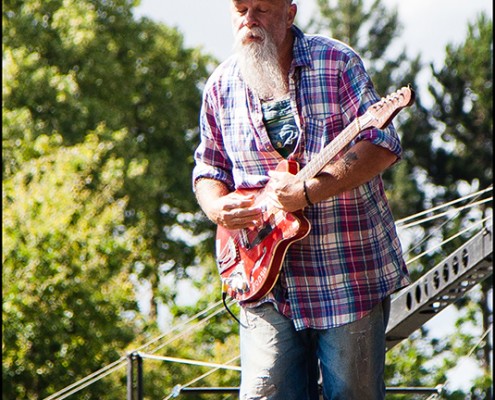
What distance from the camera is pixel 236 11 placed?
339cm

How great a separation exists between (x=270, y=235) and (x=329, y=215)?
19 centimetres

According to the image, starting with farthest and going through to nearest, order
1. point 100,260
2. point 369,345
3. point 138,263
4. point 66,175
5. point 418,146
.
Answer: point 418,146 → point 138,263 → point 66,175 → point 100,260 → point 369,345

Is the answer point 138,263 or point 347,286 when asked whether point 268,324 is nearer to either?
point 347,286

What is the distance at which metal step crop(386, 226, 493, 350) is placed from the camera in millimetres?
6535

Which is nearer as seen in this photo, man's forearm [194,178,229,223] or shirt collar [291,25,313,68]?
shirt collar [291,25,313,68]

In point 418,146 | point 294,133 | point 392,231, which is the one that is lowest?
point 392,231

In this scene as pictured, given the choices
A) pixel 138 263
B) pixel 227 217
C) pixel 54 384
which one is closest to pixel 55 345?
pixel 54 384

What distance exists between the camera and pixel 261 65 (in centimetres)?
334

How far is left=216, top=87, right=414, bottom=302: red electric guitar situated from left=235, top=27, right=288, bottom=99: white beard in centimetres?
22

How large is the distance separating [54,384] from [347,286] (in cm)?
1241

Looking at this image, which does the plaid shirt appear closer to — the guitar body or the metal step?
the guitar body

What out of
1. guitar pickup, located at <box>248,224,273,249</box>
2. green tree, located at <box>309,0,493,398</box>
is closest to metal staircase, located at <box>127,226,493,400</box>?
guitar pickup, located at <box>248,224,273,249</box>

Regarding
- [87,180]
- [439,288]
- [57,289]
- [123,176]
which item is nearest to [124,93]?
[123,176]

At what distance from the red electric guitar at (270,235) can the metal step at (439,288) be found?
10.1ft
